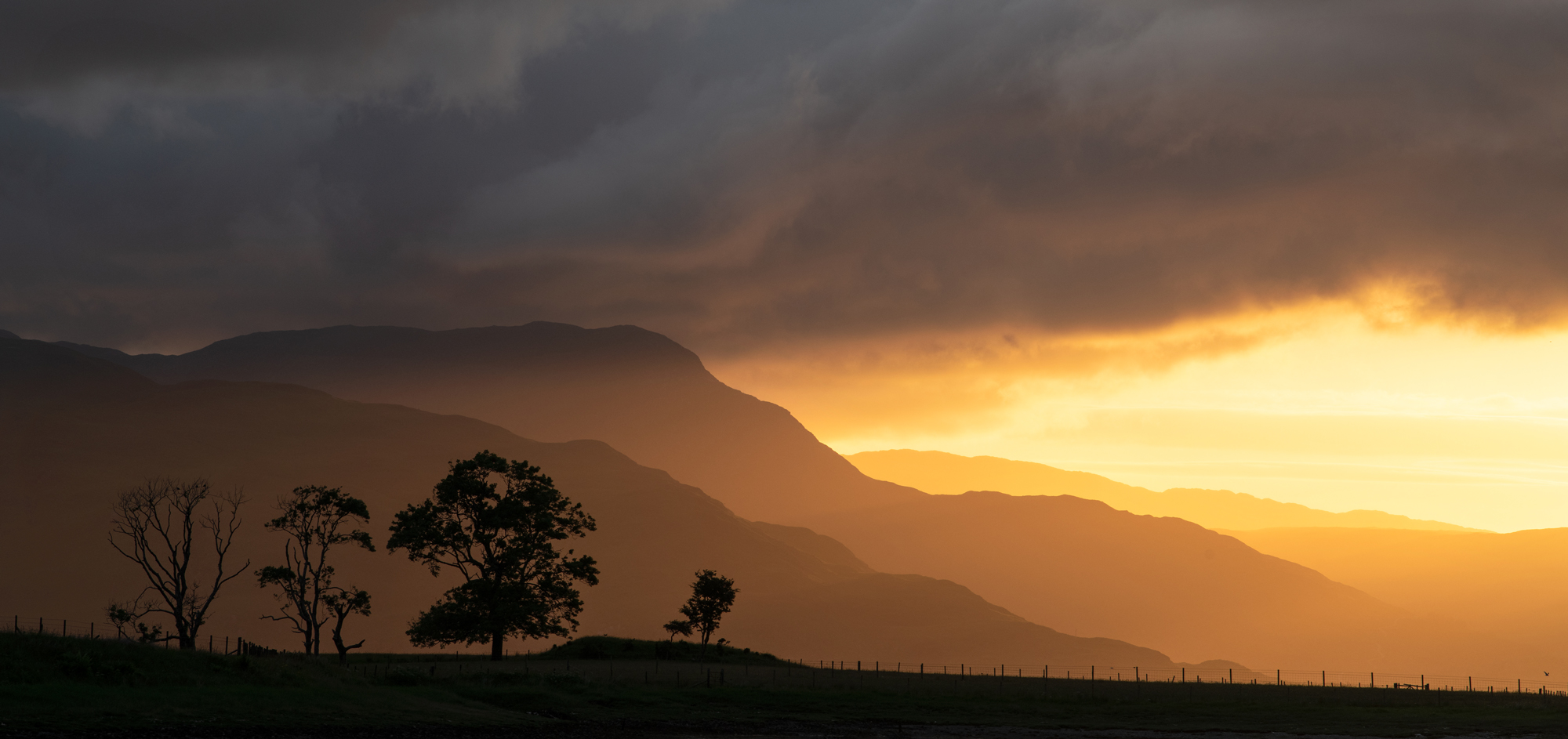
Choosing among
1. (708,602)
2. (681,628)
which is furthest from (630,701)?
(681,628)

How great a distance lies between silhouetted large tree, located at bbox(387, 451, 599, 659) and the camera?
116 metres

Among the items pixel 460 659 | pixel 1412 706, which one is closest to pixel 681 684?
pixel 460 659

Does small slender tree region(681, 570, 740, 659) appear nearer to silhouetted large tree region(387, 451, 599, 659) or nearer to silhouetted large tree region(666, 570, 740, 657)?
silhouetted large tree region(666, 570, 740, 657)

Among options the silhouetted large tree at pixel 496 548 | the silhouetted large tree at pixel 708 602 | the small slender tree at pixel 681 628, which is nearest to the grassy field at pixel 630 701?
the silhouetted large tree at pixel 496 548

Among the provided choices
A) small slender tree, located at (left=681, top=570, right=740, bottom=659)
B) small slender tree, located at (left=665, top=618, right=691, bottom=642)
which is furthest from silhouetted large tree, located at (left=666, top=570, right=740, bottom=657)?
small slender tree, located at (left=665, top=618, right=691, bottom=642)

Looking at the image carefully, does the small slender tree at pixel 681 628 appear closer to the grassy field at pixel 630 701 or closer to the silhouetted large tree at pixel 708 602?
the silhouetted large tree at pixel 708 602

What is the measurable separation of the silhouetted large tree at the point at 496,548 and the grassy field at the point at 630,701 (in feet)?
12.5

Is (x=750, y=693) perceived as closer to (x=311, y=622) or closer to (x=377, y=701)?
(x=377, y=701)

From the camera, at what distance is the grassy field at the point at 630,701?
209 feet

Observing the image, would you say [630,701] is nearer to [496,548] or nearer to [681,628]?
[496,548]

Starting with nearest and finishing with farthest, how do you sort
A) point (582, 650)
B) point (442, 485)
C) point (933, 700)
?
point (933, 700) → point (442, 485) → point (582, 650)

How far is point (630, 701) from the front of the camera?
285ft

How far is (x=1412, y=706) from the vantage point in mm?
95688

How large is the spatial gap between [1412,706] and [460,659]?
84.0 m
